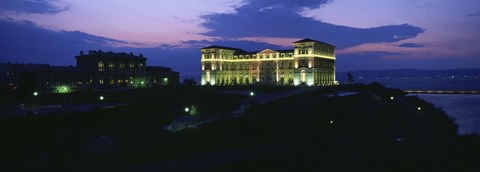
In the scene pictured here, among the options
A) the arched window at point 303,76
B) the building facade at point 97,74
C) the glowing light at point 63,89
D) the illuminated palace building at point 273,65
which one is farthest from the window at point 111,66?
the arched window at point 303,76

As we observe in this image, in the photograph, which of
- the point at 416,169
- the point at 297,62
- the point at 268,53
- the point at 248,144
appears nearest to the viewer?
the point at 416,169

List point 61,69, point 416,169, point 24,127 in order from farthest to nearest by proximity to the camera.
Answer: point 61,69 < point 24,127 < point 416,169

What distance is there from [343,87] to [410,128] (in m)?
27.8

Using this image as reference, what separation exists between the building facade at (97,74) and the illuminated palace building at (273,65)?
16.1 m

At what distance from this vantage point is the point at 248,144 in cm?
3741

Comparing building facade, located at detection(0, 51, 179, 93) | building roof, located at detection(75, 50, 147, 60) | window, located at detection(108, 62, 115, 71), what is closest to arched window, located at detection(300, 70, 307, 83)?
building facade, located at detection(0, 51, 179, 93)

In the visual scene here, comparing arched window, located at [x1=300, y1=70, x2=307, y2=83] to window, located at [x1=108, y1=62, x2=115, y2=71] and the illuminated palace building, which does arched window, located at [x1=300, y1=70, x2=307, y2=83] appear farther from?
window, located at [x1=108, y1=62, x2=115, y2=71]

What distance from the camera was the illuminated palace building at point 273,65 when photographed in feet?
340

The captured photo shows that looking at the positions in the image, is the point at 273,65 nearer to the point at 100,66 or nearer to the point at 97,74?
the point at 100,66

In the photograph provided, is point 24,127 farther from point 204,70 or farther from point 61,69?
point 204,70

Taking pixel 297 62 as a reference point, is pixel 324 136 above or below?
below

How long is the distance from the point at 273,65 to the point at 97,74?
51.1 meters

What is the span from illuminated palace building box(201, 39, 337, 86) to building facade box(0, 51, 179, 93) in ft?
52.8

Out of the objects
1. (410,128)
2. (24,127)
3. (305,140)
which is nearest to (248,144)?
(305,140)
